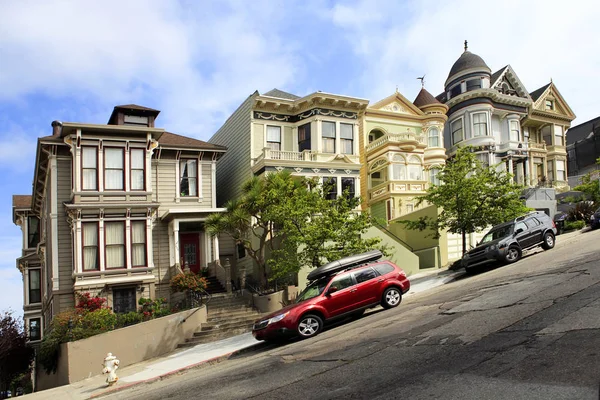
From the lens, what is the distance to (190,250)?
86.8 ft

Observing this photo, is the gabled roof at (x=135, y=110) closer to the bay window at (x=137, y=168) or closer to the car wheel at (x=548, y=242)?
the bay window at (x=137, y=168)

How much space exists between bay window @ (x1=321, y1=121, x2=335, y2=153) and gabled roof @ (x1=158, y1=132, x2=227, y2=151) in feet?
20.1

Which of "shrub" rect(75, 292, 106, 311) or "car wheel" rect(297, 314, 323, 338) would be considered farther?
"shrub" rect(75, 292, 106, 311)

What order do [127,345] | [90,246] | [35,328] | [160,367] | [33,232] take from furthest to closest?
[33,232] → [35,328] → [90,246] → [127,345] → [160,367]

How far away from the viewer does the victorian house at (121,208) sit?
22625mm

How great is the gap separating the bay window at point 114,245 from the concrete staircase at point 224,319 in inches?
185

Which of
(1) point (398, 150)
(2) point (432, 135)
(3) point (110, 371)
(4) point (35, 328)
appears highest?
(2) point (432, 135)

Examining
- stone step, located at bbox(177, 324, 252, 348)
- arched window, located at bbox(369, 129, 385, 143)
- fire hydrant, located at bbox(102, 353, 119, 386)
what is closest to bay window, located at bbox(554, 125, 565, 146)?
arched window, located at bbox(369, 129, 385, 143)

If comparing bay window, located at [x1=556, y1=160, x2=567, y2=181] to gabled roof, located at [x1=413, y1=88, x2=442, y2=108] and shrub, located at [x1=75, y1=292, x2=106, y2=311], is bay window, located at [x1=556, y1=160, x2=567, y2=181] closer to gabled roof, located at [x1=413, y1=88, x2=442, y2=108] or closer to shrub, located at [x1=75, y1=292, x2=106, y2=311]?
gabled roof, located at [x1=413, y1=88, x2=442, y2=108]

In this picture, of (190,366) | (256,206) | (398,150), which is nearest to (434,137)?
(398,150)

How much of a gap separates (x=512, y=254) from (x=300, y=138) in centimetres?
1423

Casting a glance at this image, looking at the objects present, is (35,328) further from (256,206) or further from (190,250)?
(256,206)

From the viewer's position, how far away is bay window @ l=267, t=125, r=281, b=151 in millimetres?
29594

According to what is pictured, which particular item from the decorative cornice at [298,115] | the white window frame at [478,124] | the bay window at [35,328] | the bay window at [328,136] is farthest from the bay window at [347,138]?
the bay window at [35,328]
